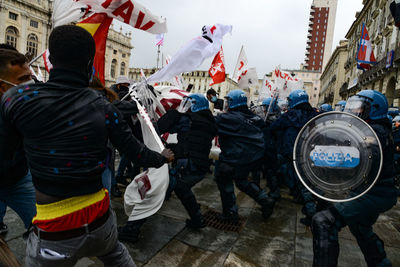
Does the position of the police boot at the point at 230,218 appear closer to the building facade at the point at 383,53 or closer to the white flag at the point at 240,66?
the white flag at the point at 240,66

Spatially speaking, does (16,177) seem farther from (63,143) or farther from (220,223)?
(220,223)

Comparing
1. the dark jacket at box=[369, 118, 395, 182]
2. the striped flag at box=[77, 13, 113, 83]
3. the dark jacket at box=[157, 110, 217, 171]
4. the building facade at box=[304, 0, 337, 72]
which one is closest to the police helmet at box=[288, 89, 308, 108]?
the dark jacket at box=[157, 110, 217, 171]

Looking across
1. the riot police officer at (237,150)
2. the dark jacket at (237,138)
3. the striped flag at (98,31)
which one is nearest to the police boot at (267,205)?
the riot police officer at (237,150)

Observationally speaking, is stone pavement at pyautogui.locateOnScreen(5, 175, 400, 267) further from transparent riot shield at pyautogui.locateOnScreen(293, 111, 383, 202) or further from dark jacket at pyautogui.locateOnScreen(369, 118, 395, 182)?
dark jacket at pyautogui.locateOnScreen(369, 118, 395, 182)

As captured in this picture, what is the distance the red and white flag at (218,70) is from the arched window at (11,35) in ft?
134

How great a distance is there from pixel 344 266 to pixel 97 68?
357 centimetres

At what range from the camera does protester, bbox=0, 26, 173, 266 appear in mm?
1408

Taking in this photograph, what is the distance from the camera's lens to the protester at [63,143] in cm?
141

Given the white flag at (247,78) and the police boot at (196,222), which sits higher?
the white flag at (247,78)

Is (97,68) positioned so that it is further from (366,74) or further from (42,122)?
(366,74)

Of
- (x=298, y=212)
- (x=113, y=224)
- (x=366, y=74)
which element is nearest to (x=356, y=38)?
(x=366, y=74)

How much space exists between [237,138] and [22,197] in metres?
2.70

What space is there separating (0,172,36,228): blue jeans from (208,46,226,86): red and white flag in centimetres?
579

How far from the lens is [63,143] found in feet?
4.66
